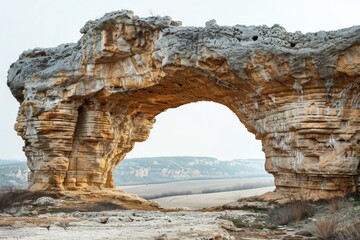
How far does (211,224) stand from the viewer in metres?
9.98

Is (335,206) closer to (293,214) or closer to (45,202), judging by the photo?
(293,214)

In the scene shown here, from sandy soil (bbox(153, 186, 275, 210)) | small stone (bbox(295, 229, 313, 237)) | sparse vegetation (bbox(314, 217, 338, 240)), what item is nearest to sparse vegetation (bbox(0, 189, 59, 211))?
small stone (bbox(295, 229, 313, 237))

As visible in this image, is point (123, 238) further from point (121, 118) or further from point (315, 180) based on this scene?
point (121, 118)

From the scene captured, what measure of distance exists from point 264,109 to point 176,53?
402 cm

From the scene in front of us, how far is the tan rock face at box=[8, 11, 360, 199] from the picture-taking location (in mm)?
14609

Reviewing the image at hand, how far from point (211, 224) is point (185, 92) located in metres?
9.77

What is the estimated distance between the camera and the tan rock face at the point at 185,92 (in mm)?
14609

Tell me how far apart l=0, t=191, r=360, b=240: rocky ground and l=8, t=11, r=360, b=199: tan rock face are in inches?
79.3

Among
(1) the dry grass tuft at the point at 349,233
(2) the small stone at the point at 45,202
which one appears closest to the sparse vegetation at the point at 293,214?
(1) the dry grass tuft at the point at 349,233

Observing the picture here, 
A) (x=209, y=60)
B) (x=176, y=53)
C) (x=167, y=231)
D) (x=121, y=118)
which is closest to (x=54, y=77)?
(x=121, y=118)

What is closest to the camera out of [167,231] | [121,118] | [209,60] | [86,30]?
[167,231]

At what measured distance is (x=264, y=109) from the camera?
54.1 ft

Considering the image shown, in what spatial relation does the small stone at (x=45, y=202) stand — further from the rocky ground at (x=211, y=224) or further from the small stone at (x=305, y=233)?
the small stone at (x=305, y=233)

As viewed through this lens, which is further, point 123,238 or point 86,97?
point 86,97
